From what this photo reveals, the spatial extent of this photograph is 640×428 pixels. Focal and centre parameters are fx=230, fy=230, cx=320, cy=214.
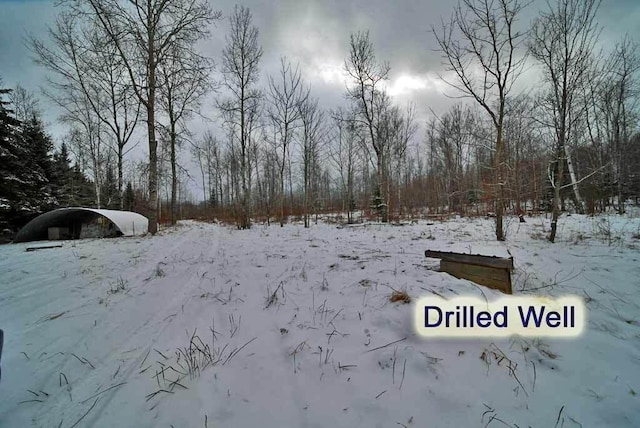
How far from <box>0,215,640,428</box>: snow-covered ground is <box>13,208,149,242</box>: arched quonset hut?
761 cm

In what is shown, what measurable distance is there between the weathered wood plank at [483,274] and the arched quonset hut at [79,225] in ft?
40.9

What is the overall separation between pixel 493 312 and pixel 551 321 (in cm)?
57

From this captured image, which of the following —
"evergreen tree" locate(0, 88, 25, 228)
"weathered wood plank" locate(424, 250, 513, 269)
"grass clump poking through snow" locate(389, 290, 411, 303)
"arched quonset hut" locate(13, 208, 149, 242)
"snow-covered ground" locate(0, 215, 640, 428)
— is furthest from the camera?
"evergreen tree" locate(0, 88, 25, 228)

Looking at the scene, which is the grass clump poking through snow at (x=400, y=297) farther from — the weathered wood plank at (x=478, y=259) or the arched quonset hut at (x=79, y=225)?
the arched quonset hut at (x=79, y=225)

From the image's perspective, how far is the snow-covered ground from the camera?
156 cm

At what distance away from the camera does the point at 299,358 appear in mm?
2076

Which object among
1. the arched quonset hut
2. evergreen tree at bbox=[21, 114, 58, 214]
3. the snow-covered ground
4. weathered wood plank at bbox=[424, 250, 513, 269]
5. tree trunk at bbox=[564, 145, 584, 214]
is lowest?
the snow-covered ground

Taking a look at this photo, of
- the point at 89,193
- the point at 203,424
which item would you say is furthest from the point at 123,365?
the point at 89,193

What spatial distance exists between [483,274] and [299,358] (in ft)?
9.79

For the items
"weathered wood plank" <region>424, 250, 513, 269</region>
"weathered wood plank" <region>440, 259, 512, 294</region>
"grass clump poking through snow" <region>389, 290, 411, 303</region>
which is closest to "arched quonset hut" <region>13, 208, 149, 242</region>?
"grass clump poking through snow" <region>389, 290, 411, 303</region>

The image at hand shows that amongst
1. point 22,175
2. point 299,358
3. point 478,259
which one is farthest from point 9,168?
point 478,259

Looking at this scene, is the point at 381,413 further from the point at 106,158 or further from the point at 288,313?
the point at 106,158

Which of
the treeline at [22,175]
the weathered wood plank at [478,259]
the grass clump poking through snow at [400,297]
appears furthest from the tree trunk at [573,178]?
the treeline at [22,175]

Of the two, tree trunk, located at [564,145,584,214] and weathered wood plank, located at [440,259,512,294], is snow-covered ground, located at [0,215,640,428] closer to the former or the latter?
weathered wood plank, located at [440,259,512,294]
